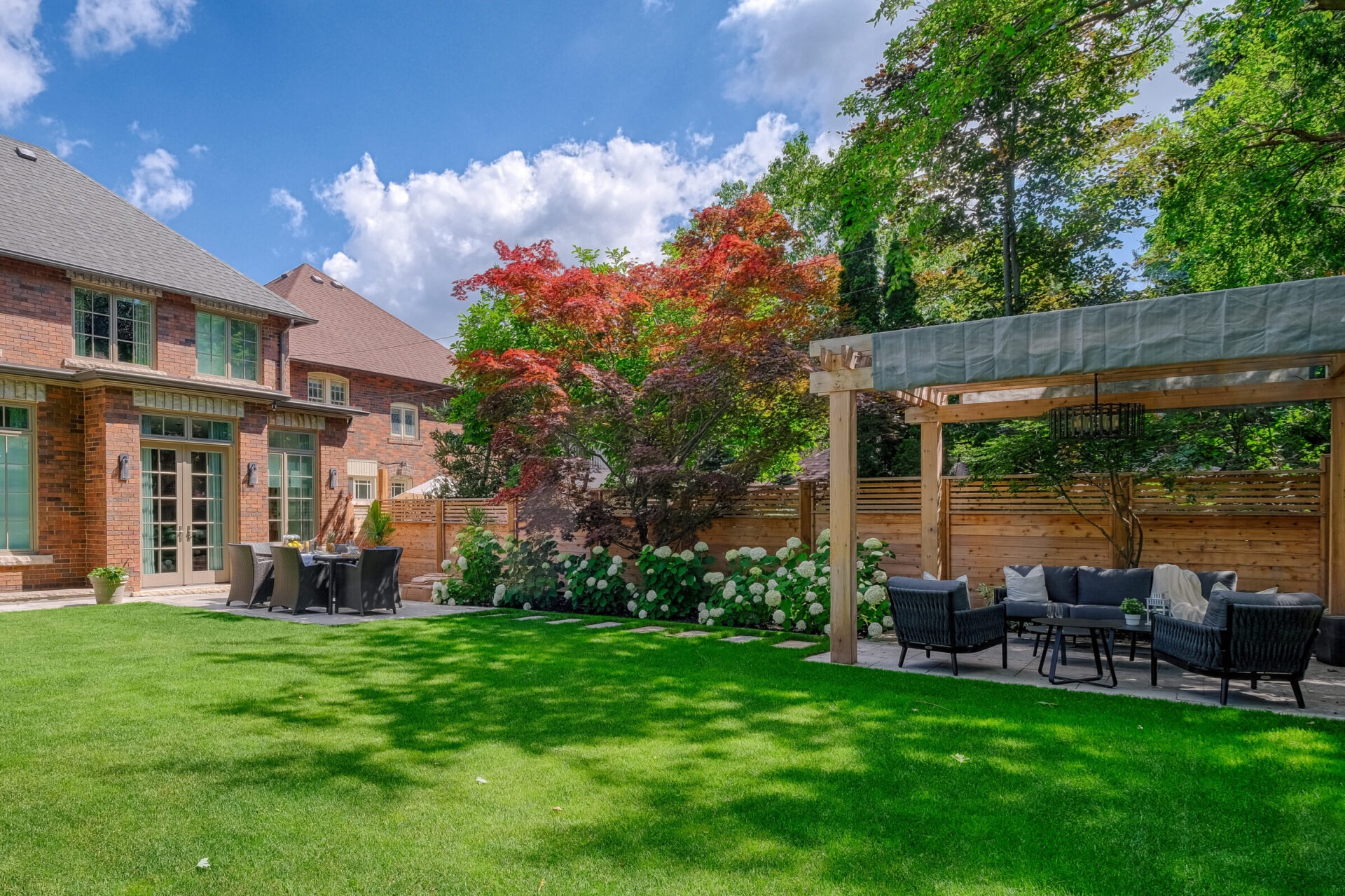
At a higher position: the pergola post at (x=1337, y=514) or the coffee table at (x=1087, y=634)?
the pergola post at (x=1337, y=514)

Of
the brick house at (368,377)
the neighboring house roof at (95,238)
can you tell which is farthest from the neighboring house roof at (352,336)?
Answer: the neighboring house roof at (95,238)

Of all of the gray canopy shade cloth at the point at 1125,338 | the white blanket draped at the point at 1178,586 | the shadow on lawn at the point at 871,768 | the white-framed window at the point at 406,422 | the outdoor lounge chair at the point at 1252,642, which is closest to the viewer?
the shadow on lawn at the point at 871,768

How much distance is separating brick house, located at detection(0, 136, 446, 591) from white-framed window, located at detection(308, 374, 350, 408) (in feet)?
13.2

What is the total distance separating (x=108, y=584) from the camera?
37.3ft

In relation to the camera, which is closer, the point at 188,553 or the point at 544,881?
the point at 544,881

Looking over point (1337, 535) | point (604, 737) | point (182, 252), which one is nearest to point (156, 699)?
point (604, 737)

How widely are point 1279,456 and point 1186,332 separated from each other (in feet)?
27.6

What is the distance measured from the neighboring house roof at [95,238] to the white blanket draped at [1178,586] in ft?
49.4

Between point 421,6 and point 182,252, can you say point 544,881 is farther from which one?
point 182,252

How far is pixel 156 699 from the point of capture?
5516mm

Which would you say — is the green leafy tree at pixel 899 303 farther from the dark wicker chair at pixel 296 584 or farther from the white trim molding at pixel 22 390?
the white trim molding at pixel 22 390

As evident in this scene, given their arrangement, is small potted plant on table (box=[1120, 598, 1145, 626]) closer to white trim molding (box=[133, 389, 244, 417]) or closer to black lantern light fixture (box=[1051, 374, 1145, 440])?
black lantern light fixture (box=[1051, 374, 1145, 440])

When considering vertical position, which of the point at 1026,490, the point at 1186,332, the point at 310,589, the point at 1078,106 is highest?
the point at 1078,106

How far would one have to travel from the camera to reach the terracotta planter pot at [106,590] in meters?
11.4
